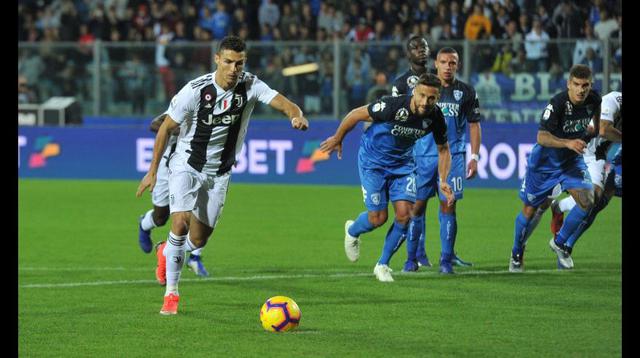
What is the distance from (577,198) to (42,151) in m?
14.8

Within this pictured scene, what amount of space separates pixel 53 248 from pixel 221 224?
128 inches

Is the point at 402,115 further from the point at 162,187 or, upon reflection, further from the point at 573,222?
the point at 162,187

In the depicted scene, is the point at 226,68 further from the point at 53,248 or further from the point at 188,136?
the point at 53,248

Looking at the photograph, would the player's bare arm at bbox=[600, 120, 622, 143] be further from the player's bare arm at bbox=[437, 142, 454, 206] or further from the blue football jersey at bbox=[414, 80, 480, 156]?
the player's bare arm at bbox=[437, 142, 454, 206]

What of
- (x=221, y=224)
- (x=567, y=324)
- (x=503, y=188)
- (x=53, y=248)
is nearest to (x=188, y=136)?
(x=567, y=324)

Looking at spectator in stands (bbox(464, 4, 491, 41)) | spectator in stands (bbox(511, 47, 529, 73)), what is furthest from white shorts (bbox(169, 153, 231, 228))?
spectator in stands (bbox(464, 4, 491, 41))

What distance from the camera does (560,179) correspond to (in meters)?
11.9

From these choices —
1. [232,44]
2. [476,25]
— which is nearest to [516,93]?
[476,25]

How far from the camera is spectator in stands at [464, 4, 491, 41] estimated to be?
23688mm

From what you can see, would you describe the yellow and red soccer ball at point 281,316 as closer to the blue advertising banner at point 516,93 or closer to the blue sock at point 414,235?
the blue sock at point 414,235

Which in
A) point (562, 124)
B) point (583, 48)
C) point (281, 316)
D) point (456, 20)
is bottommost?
point (281, 316)

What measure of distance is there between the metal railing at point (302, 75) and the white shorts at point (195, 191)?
11.7m

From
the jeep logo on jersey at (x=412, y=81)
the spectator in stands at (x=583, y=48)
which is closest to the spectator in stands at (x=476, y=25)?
the spectator in stands at (x=583, y=48)

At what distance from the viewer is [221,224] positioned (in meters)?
17.0
